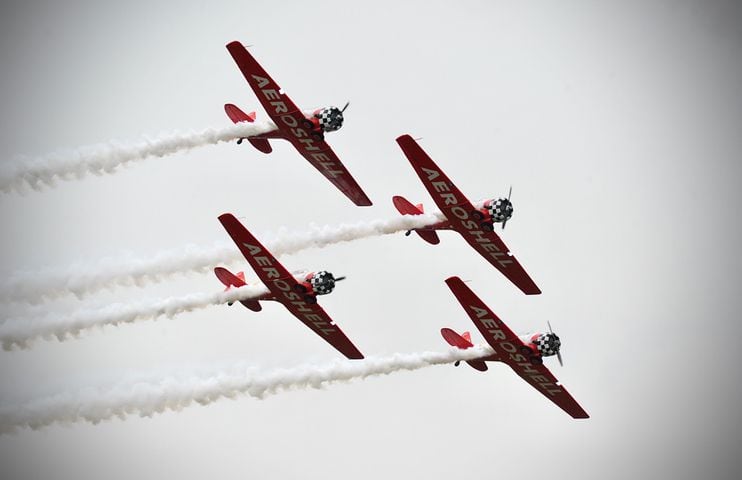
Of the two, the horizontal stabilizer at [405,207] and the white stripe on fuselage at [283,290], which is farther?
the horizontal stabilizer at [405,207]

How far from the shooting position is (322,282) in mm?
36812

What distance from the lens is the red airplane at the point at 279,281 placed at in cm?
3688

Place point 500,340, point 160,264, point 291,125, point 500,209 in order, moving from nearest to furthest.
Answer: point 500,209 < point 291,125 < point 500,340 < point 160,264

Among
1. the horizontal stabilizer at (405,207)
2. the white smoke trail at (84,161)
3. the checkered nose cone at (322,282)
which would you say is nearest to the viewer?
the checkered nose cone at (322,282)

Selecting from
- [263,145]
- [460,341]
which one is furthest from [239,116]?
[460,341]

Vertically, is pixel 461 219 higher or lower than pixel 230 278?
higher

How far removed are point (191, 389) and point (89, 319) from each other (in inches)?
152

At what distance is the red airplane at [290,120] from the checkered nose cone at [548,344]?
693 centimetres

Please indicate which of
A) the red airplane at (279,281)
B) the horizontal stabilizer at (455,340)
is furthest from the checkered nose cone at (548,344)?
the red airplane at (279,281)

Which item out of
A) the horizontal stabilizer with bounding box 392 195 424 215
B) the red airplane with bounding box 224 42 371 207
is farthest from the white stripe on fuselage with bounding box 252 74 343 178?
the horizontal stabilizer with bounding box 392 195 424 215

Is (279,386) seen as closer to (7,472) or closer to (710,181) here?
(7,472)

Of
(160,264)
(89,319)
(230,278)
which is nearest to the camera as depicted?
(230,278)

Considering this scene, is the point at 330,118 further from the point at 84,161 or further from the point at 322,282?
the point at 84,161

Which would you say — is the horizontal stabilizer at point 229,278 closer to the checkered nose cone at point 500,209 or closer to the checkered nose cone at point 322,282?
the checkered nose cone at point 322,282
